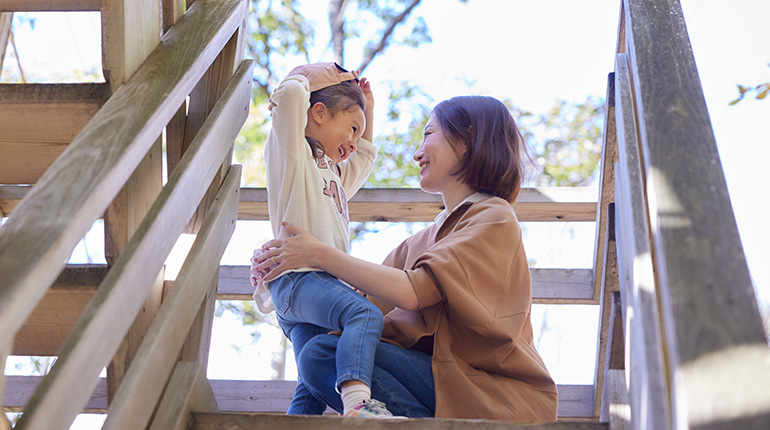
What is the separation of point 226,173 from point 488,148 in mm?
804

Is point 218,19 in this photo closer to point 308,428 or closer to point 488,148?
point 488,148

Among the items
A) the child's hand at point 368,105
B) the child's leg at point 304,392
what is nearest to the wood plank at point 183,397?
the child's leg at point 304,392

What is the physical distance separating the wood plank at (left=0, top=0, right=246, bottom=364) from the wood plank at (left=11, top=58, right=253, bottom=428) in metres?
0.11

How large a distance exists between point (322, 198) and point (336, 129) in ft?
0.97

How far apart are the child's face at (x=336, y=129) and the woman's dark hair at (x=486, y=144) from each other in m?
0.29

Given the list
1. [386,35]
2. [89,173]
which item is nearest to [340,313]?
[89,173]

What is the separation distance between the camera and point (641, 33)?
56.4 inches

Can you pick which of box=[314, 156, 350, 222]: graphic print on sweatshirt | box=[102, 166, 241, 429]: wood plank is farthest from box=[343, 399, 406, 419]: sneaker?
box=[314, 156, 350, 222]: graphic print on sweatshirt

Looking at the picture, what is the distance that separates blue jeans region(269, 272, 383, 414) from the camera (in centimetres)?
177

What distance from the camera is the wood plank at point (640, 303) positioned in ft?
3.06

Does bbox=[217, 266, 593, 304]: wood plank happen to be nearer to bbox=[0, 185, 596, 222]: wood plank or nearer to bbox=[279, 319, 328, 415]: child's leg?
bbox=[0, 185, 596, 222]: wood plank

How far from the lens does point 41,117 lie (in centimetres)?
156

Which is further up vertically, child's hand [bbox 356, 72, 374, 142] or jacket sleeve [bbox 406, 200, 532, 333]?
child's hand [bbox 356, 72, 374, 142]

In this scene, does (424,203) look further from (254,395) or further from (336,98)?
(254,395)
